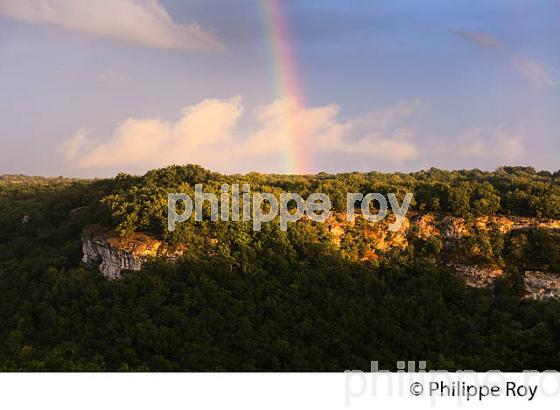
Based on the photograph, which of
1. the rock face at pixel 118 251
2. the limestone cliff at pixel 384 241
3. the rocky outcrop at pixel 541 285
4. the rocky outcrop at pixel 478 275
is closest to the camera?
the rock face at pixel 118 251

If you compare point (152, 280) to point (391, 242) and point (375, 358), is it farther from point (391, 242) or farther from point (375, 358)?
point (391, 242)

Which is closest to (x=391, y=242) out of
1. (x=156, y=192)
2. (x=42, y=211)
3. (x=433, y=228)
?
(x=433, y=228)

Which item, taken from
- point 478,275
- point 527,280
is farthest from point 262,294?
point 527,280

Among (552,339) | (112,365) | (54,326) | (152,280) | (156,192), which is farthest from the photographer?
(156,192)

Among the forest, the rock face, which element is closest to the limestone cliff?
the rock face

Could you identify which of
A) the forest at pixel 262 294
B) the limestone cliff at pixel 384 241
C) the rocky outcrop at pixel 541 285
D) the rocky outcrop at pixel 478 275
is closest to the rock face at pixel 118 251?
the limestone cliff at pixel 384 241

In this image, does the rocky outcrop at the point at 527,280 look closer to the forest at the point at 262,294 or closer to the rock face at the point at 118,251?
the forest at the point at 262,294

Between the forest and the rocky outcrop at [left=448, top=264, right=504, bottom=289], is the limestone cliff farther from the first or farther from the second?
the forest
